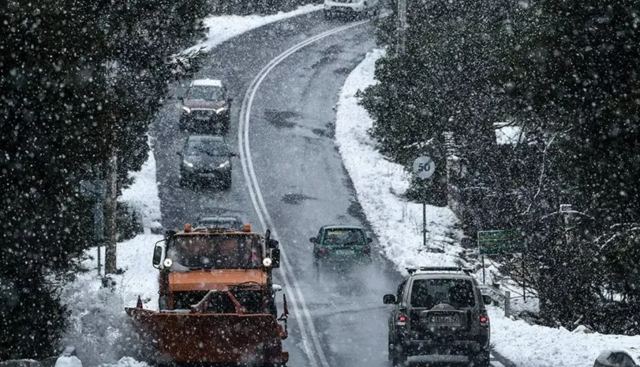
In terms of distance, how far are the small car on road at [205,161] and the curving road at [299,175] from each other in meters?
0.58

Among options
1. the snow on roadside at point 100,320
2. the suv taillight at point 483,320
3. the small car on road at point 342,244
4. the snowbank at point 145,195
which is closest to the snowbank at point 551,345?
the suv taillight at point 483,320

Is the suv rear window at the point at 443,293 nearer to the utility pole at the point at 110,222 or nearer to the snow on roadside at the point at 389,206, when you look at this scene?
the utility pole at the point at 110,222

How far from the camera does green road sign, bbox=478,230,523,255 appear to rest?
25406mm

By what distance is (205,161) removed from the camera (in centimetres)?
3828

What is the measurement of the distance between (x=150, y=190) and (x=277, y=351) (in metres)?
23.4

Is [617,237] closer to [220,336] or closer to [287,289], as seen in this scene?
[220,336]

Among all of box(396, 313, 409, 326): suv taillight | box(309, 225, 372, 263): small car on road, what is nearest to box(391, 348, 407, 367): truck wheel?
box(396, 313, 409, 326): suv taillight

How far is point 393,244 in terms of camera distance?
110 ft

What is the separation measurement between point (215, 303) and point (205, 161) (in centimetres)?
2128

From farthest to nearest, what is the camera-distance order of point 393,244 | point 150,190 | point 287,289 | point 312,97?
point 312,97, point 150,190, point 393,244, point 287,289

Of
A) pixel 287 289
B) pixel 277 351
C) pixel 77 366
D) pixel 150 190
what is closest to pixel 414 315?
pixel 277 351

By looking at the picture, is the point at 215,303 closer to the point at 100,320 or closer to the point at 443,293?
the point at 100,320

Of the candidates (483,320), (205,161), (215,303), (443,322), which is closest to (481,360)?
(483,320)

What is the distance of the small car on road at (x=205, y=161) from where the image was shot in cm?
3822
